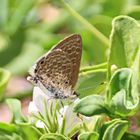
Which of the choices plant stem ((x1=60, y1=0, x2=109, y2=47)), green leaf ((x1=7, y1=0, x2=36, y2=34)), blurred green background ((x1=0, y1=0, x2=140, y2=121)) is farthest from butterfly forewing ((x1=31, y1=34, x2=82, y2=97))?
green leaf ((x1=7, y1=0, x2=36, y2=34))

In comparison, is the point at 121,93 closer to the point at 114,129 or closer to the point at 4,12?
the point at 114,129

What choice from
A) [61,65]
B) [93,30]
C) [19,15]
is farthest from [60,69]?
[19,15]

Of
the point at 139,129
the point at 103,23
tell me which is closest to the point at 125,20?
the point at 139,129

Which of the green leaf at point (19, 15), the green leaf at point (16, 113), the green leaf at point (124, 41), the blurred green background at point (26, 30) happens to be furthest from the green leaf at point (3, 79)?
the green leaf at point (19, 15)

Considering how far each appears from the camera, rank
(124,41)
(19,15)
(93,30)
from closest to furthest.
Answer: (124,41), (93,30), (19,15)

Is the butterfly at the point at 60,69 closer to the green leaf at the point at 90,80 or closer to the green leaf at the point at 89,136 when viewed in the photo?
the green leaf at the point at 90,80

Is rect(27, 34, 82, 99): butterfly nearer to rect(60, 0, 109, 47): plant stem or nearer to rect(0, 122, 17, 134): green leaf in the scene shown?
rect(0, 122, 17, 134): green leaf
